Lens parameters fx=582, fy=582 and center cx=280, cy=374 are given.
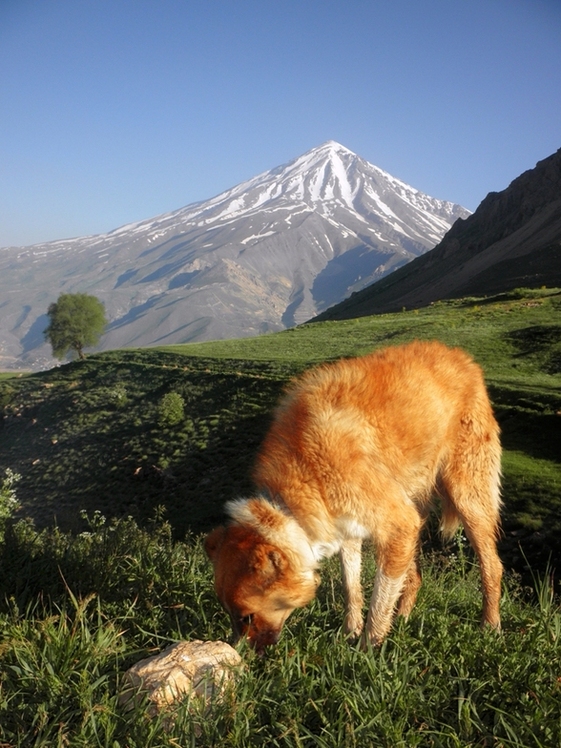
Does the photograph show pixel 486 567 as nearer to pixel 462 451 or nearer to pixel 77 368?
pixel 462 451

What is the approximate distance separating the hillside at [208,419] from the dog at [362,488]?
8.13m

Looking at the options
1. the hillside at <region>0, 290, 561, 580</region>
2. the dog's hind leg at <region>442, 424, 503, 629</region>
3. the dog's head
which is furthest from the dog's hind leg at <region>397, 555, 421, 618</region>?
the hillside at <region>0, 290, 561, 580</region>

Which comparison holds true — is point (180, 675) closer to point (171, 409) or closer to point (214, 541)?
point (214, 541)

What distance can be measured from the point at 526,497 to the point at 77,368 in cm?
4383

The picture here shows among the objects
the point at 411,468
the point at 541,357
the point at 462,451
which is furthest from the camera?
the point at 541,357

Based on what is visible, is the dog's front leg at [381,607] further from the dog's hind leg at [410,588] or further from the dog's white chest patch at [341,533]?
the dog's hind leg at [410,588]

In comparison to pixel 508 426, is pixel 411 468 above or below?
above

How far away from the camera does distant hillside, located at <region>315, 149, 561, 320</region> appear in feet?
256

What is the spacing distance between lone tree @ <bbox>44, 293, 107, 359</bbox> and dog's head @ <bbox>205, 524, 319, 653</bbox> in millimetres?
71510

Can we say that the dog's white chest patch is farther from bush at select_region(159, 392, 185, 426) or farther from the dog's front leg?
bush at select_region(159, 392, 185, 426)

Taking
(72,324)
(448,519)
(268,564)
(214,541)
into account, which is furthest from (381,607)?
(72,324)

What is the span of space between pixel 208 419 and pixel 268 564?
27.9 meters

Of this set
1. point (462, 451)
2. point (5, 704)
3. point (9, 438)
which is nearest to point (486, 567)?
point (462, 451)

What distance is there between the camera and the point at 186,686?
3127mm
